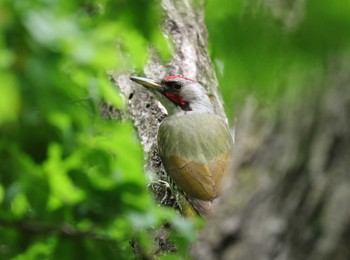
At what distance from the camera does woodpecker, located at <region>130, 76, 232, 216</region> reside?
20.7ft

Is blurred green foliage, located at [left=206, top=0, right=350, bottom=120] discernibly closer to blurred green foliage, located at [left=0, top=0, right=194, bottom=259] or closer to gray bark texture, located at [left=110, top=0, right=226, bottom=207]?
blurred green foliage, located at [left=0, top=0, right=194, bottom=259]

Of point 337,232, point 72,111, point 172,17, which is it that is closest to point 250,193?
point 337,232

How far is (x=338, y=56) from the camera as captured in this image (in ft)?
8.91

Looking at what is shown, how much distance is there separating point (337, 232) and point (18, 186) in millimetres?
1363

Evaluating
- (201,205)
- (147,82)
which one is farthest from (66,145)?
(147,82)

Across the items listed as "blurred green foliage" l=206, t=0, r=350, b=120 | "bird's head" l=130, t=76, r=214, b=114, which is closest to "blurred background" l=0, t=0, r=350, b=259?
"blurred green foliage" l=206, t=0, r=350, b=120

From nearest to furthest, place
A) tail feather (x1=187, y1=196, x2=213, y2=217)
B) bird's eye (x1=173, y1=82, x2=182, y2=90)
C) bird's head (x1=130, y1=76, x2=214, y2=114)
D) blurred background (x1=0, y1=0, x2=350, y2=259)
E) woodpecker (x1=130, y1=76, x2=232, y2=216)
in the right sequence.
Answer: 1. blurred background (x1=0, y1=0, x2=350, y2=259)
2. tail feather (x1=187, y1=196, x2=213, y2=217)
3. woodpecker (x1=130, y1=76, x2=232, y2=216)
4. bird's head (x1=130, y1=76, x2=214, y2=114)
5. bird's eye (x1=173, y1=82, x2=182, y2=90)

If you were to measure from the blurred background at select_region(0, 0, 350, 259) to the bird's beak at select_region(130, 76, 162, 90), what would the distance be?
8.39ft

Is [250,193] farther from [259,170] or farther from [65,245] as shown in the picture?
[65,245]

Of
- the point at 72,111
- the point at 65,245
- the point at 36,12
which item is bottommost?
the point at 65,245

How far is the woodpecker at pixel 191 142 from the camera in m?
6.30

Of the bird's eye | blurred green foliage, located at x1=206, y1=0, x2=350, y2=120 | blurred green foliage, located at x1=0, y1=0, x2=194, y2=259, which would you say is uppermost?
blurred green foliage, located at x1=206, y1=0, x2=350, y2=120

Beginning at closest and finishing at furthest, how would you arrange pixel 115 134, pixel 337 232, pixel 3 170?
pixel 337 232
pixel 3 170
pixel 115 134

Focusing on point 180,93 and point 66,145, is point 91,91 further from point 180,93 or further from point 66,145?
point 180,93
